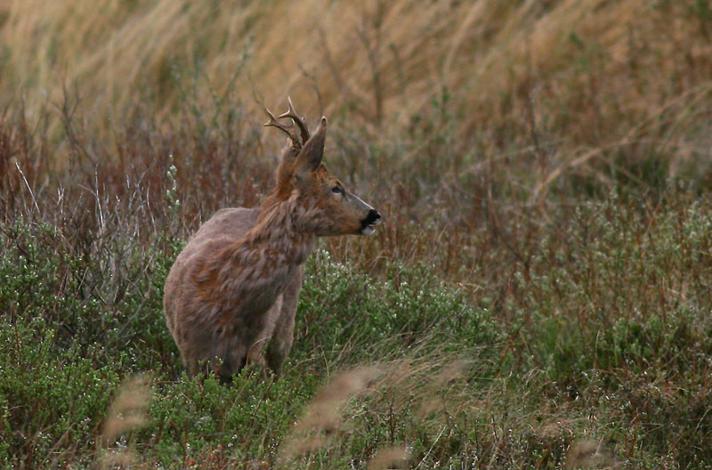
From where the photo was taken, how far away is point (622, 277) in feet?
24.2

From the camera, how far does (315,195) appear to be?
5805mm

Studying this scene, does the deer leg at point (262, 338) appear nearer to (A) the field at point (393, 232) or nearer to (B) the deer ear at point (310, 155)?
(A) the field at point (393, 232)

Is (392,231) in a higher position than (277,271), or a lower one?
lower

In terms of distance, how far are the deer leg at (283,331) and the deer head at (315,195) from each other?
12.2 inches

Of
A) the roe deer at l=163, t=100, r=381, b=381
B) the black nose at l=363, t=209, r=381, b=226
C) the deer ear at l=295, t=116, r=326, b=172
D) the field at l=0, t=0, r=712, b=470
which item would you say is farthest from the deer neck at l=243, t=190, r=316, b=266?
the field at l=0, t=0, r=712, b=470

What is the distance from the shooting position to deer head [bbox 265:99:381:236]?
18.9ft

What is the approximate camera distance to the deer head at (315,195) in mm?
5770

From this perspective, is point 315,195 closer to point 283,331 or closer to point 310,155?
point 310,155

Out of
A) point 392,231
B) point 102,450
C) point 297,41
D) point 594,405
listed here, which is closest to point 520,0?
point 297,41

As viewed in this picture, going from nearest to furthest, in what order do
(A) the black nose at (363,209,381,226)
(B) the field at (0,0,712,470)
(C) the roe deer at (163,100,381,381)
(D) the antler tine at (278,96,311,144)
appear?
(B) the field at (0,0,712,470) → (D) the antler tine at (278,96,311,144) → (C) the roe deer at (163,100,381,381) → (A) the black nose at (363,209,381,226)

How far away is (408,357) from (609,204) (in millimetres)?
2397

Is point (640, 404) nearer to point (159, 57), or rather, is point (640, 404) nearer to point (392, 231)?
point (392, 231)

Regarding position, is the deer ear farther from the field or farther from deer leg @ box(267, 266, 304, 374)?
the field

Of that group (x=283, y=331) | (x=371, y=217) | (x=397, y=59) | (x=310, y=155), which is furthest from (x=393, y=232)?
(x=397, y=59)
